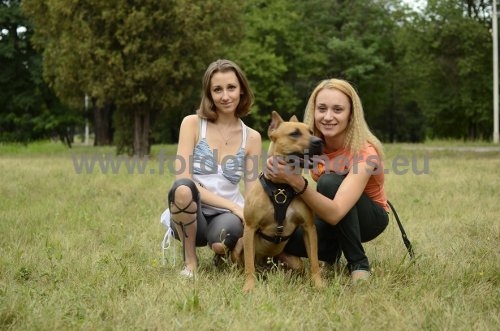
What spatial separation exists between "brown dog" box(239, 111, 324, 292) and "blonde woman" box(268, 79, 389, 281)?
10cm

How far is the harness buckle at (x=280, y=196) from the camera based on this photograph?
10.8 feet

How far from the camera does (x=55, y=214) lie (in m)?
5.79

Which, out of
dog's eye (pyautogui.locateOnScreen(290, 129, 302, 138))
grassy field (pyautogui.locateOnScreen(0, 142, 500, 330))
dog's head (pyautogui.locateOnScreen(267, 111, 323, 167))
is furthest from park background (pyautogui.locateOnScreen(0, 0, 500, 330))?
dog's eye (pyautogui.locateOnScreen(290, 129, 302, 138))

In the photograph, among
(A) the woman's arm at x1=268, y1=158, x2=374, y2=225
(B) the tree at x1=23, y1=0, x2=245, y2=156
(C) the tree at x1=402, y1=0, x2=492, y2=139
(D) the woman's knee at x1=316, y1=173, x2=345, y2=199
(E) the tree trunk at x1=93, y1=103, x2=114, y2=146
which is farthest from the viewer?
(E) the tree trunk at x1=93, y1=103, x2=114, y2=146

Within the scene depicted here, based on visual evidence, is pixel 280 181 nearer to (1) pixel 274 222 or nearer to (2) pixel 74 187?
(1) pixel 274 222

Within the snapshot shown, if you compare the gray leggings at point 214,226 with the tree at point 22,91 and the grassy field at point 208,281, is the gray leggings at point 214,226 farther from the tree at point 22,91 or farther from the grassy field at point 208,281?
the tree at point 22,91

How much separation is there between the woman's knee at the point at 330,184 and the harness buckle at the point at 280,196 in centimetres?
39

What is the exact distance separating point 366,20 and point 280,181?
3276 cm

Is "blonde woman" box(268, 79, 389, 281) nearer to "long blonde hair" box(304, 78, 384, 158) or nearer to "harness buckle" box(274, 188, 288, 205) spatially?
"long blonde hair" box(304, 78, 384, 158)

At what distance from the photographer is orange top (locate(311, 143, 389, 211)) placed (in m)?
3.53

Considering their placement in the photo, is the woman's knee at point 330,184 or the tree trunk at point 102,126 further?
the tree trunk at point 102,126

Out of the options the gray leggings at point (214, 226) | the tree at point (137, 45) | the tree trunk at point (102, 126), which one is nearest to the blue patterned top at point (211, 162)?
the gray leggings at point (214, 226)

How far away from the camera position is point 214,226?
3.77 meters

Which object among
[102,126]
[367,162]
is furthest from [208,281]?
[102,126]
